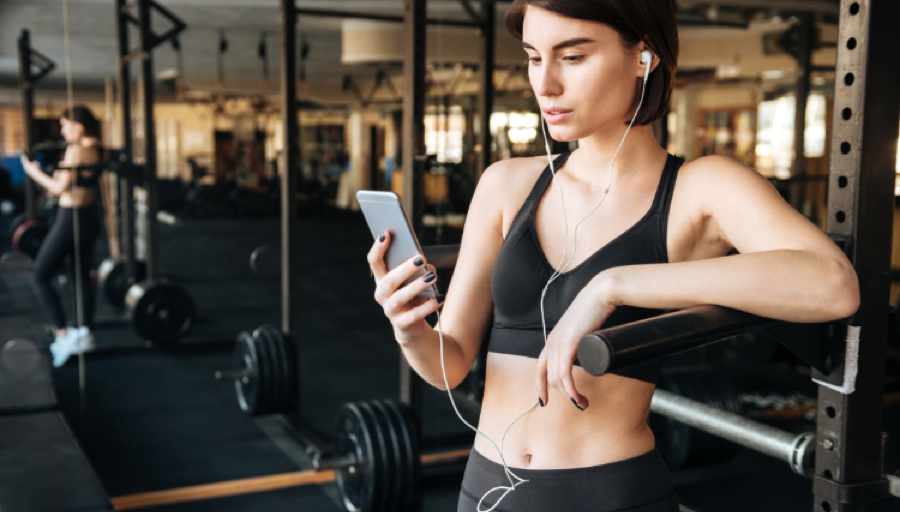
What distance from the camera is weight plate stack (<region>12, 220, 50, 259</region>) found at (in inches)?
160

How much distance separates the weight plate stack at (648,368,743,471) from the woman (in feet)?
9.94

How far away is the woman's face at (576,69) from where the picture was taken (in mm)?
→ 733

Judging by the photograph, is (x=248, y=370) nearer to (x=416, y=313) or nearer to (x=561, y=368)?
(x=416, y=313)

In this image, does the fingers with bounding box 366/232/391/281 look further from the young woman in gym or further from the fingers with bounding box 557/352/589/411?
the fingers with bounding box 557/352/589/411

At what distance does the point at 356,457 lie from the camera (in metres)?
2.36

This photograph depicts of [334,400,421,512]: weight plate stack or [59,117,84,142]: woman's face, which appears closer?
[334,400,421,512]: weight plate stack

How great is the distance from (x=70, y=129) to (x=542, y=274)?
12.3 ft

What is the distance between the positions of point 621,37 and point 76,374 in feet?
13.3

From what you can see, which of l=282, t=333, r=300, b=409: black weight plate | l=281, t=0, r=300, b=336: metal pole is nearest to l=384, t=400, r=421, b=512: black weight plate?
l=282, t=333, r=300, b=409: black weight plate

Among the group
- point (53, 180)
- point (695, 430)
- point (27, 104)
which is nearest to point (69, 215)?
point (53, 180)

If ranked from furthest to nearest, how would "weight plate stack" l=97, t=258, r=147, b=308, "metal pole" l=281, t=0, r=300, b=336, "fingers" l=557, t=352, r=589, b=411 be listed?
"weight plate stack" l=97, t=258, r=147, b=308
"metal pole" l=281, t=0, r=300, b=336
"fingers" l=557, t=352, r=589, b=411

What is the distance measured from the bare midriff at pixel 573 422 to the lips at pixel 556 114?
10.1 inches

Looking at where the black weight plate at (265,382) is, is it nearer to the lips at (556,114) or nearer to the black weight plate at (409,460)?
the black weight plate at (409,460)

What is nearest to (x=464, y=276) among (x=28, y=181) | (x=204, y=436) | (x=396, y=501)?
(x=396, y=501)
